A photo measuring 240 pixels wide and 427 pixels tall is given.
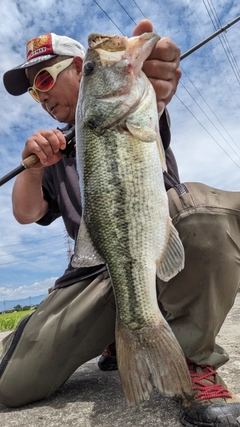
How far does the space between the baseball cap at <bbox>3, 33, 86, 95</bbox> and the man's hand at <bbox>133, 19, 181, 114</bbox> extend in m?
1.37

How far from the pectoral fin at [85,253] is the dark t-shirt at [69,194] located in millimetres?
884

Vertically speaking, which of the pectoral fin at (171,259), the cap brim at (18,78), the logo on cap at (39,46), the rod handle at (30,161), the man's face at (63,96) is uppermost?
the logo on cap at (39,46)

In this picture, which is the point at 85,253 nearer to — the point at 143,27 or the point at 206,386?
the point at 206,386

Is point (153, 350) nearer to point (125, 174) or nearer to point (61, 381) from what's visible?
point (125, 174)

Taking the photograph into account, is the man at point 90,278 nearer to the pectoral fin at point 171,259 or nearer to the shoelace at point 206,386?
the shoelace at point 206,386

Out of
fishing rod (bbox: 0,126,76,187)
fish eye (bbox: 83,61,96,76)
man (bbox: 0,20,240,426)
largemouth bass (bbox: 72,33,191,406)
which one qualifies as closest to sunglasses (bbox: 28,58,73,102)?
man (bbox: 0,20,240,426)

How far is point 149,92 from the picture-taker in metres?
2.15

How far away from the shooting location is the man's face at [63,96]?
11.6 feet

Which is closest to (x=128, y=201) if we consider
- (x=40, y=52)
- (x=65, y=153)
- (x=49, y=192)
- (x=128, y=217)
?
(x=128, y=217)

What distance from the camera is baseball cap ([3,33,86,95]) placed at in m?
3.65

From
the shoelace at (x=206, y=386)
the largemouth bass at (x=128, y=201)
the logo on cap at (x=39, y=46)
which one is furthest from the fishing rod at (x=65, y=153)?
the shoelace at (x=206, y=386)

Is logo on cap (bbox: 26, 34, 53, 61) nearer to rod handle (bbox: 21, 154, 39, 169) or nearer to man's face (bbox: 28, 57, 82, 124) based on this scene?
man's face (bbox: 28, 57, 82, 124)

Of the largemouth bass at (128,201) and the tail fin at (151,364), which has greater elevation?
the largemouth bass at (128,201)

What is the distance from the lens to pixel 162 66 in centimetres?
241
